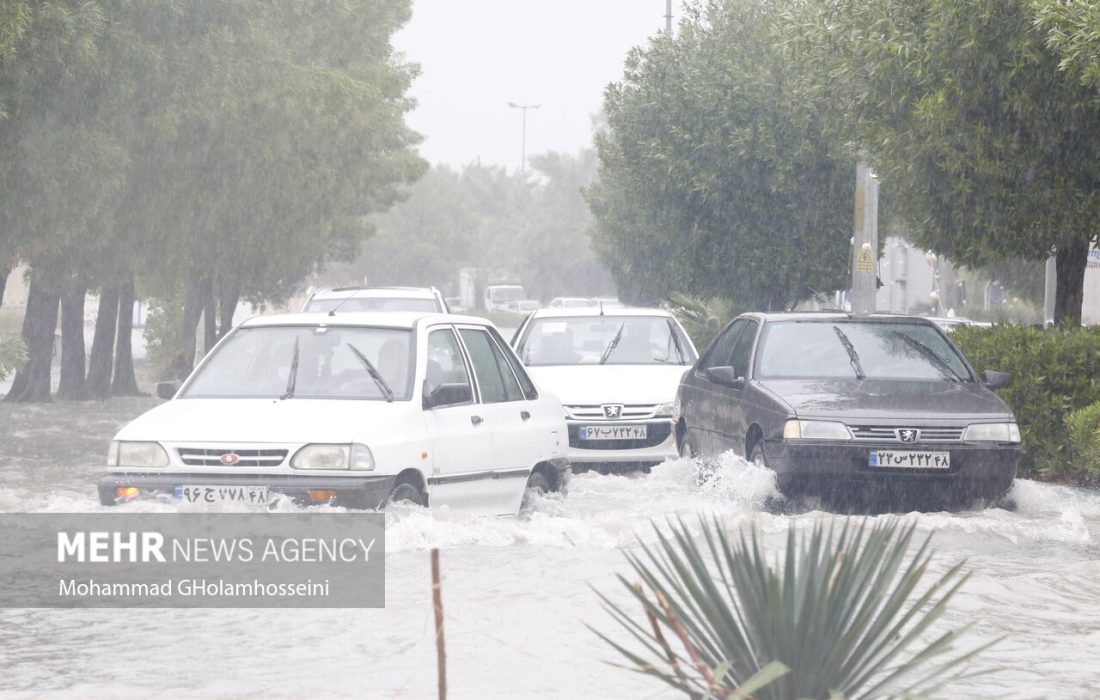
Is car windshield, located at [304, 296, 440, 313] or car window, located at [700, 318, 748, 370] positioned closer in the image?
car window, located at [700, 318, 748, 370]

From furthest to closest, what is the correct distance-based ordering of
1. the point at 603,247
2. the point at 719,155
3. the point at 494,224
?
the point at 494,224 → the point at 603,247 → the point at 719,155

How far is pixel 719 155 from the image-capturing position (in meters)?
29.5

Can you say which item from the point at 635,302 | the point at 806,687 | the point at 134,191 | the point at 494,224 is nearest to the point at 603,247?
the point at 635,302

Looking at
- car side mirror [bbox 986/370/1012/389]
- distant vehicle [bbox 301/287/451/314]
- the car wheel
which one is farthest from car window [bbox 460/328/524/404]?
distant vehicle [bbox 301/287/451/314]

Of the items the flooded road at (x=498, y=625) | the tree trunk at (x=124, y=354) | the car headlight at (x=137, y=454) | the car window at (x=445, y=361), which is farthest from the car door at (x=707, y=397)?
the tree trunk at (x=124, y=354)

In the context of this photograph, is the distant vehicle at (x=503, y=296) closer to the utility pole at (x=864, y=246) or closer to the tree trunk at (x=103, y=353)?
the tree trunk at (x=103, y=353)

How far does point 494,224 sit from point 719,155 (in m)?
125

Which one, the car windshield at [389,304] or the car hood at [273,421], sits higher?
the car windshield at [389,304]

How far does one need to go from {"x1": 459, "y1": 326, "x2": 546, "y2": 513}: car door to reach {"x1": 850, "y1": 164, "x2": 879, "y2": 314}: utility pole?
11.1 metres

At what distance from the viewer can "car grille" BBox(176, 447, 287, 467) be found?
358 inches

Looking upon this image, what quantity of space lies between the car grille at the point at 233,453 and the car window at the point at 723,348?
19.3 feet

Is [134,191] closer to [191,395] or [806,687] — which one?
[191,395]

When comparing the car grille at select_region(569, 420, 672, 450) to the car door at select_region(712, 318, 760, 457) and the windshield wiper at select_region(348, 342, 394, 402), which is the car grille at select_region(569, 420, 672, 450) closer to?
the car door at select_region(712, 318, 760, 457)

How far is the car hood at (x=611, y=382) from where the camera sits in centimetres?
1517
